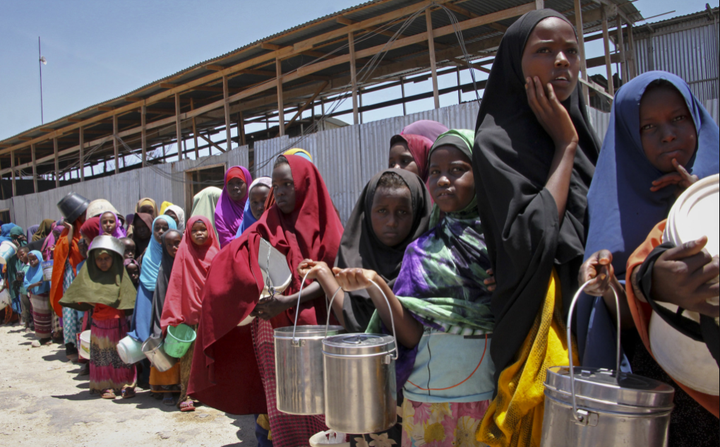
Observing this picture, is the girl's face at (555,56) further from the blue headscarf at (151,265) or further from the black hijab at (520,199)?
the blue headscarf at (151,265)

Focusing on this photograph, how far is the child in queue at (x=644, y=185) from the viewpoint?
131cm

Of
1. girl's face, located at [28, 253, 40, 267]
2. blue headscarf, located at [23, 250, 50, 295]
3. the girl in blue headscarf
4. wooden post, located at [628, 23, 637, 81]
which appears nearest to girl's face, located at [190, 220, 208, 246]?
the girl in blue headscarf

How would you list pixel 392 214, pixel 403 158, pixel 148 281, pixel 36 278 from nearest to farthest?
1. pixel 392 214
2. pixel 403 158
3. pixel 148 281
4. pixel 36 278

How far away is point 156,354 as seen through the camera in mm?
4531

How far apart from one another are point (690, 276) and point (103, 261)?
5.64 meters

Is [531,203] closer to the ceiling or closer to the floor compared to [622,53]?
closer to the floor

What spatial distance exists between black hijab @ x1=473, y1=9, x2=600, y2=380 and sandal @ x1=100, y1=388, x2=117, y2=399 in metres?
4.91

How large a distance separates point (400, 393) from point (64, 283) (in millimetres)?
6270

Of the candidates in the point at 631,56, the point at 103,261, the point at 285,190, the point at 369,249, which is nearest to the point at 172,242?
the point at 103,261

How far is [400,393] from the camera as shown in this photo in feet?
6.81

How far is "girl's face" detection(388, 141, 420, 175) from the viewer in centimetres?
312

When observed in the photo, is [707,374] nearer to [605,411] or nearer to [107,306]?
[605,411]

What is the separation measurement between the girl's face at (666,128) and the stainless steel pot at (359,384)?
0.99 meters

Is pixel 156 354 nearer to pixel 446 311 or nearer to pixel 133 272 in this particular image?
pixel 133 272
